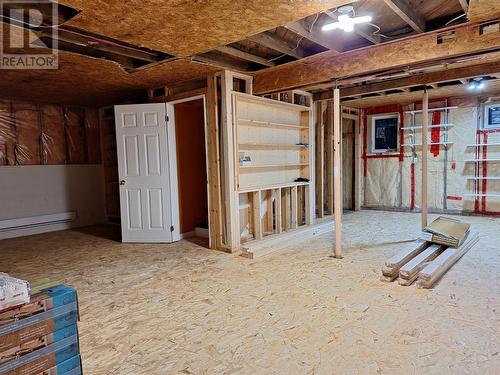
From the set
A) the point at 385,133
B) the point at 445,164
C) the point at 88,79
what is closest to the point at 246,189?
the point at 88,79

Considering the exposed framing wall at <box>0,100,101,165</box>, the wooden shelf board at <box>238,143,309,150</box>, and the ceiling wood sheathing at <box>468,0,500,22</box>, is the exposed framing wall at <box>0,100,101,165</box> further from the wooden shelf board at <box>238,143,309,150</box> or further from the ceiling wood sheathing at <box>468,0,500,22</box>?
the ceiling wood sheathing at <box>468,0,500,22</box>

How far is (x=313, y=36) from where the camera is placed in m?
3.30

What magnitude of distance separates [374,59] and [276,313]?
2.91 metres

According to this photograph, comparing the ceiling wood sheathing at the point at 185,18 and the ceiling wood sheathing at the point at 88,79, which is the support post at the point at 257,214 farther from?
the ceiling wood sheathing at the point at 185,18

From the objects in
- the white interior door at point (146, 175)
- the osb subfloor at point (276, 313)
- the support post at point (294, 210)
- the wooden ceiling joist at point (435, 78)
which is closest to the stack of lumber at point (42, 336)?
the osb subfloor at point (276, 313)

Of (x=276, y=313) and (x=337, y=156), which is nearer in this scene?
(x=276, y=313)

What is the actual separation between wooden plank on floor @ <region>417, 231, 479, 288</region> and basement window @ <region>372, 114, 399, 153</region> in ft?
12.5

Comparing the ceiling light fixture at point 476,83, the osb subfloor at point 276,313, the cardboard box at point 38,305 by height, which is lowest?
the osb subfloor at point 276,313

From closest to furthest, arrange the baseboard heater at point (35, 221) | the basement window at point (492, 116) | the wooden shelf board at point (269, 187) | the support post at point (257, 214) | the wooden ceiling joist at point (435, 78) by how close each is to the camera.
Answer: the wooden ceiling joist at point (435, 78) → the wooden shelf board at point (269, 187) → the support post at point (257, 214) → the baseboard heater at point (35, 221) → the basement window at point (492, 116)

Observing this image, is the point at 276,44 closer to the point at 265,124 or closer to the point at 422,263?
the point at 265,124

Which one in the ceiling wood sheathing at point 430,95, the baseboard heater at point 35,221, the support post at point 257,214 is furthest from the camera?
the ceiling wood sheathing at point 430,95

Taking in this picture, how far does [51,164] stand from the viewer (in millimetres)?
6367

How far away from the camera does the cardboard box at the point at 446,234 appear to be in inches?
156

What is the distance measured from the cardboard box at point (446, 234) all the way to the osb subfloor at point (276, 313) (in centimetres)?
27
